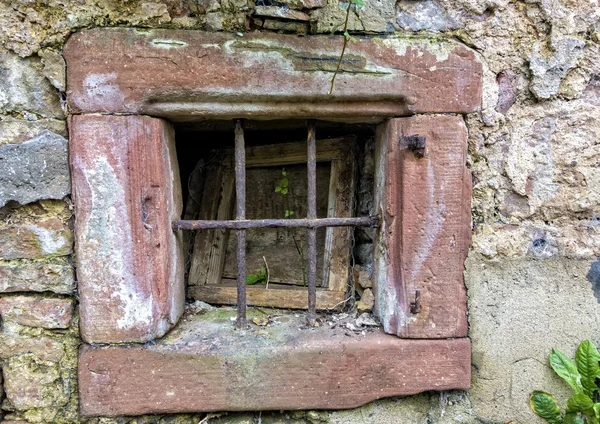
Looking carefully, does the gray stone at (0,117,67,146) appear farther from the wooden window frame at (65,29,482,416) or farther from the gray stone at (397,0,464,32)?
the gray stone at (397,0,464,32)

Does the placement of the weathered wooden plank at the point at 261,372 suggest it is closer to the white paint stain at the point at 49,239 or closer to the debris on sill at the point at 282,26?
the white paint stain at the point at 49,239

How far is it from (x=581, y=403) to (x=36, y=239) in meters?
1.64

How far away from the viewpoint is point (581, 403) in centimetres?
118

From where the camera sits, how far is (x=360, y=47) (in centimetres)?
116

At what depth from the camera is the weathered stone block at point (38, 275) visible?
3.77 ft

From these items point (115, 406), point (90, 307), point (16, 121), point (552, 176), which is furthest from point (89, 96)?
point (552, 176)

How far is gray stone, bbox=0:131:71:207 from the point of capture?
111 cm

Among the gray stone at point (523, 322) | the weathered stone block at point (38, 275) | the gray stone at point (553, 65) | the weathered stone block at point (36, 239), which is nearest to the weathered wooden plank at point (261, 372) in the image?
the gray stone at point (523, 322)

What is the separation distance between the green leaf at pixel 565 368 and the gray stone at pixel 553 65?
79 centimetres

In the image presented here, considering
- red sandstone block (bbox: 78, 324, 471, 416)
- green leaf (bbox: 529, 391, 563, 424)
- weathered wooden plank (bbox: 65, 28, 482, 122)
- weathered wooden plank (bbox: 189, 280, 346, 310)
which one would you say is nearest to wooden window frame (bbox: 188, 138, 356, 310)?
weathered wooden plank (bbox: 189, 280, 346, 310)

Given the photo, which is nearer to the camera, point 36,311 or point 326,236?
point 36,311

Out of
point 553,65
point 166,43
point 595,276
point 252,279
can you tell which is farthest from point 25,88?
point 595,276

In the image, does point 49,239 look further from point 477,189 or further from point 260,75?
point 477,189

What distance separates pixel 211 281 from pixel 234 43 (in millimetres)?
875
